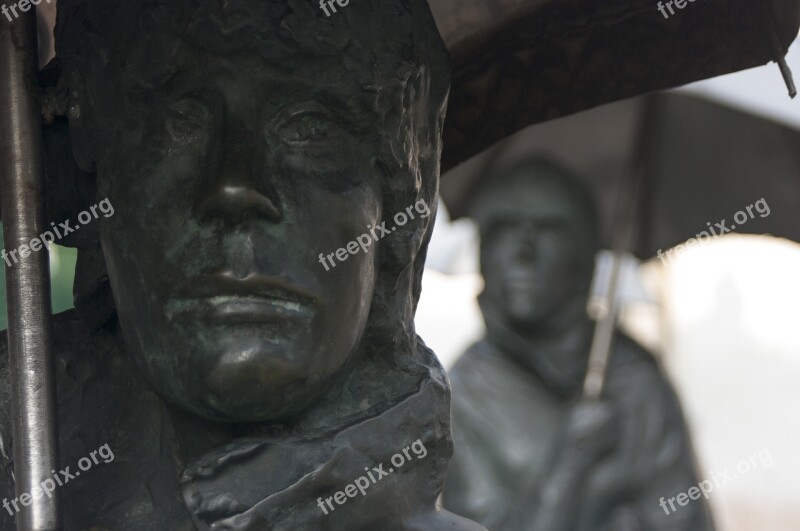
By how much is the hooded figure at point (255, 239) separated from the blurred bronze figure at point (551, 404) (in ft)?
19.1

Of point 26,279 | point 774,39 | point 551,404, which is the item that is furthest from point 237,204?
point 551,404

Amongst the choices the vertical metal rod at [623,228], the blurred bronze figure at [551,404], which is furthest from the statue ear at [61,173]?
the vertical metal rod at [623,228]

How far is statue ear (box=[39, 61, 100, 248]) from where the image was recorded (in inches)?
119

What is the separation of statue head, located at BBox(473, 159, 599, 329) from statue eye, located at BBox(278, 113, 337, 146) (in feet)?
21.2

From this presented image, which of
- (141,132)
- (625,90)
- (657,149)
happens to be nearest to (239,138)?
(141,132)

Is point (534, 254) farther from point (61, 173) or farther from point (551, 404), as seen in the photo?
point (61, 173)

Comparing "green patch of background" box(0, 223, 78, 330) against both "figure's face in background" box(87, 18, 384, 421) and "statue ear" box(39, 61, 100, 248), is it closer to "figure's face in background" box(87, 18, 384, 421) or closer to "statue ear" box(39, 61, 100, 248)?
"statue ear" box(39, 61, 100, 248)

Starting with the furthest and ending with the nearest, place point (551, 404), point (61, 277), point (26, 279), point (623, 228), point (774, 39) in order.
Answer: point (623, 228) → point (551, 404) → point (61, 277) → point (774, 39) → point (26, 279)

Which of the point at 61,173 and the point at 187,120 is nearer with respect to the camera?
the point at 187,120

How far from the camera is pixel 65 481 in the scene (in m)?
3.06

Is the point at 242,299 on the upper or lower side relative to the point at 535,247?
upper

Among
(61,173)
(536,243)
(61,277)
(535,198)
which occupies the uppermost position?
(61,173)

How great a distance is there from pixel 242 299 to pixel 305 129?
0.28m

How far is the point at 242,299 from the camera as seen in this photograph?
2.79 m
